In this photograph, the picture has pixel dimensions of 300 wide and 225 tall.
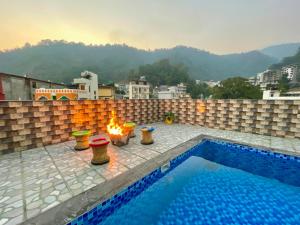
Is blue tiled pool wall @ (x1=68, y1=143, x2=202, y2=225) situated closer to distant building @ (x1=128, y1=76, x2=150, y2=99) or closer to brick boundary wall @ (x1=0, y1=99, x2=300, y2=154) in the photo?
brick boundary wall @ (x1=0, y1=99, x2=300, y2=154)

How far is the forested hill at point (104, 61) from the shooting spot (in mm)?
45531

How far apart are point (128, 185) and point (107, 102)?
394 centimetres

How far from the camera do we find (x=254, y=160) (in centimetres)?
383

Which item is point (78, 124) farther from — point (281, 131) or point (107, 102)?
point (281, 131)

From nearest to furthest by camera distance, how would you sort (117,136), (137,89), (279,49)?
1. (117,136)
2. (137,89)
3. (279,49)

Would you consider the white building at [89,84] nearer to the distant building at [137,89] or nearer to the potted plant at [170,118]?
the distant building at [137,89]

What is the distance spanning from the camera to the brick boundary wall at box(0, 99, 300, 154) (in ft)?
12.3

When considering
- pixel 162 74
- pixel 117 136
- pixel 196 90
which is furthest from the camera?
pixel 162 74

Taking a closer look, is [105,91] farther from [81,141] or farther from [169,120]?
[81,141]

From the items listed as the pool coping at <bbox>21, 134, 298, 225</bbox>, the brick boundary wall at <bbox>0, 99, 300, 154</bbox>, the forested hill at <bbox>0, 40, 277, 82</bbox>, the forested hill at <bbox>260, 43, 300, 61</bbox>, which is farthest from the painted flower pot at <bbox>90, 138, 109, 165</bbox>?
the forested hill at <bbox>260, 43, 300, 61</bbox>

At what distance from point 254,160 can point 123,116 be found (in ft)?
15.5

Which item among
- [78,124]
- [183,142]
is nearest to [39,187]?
[78,124]

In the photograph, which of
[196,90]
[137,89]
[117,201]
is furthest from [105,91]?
[196,90]

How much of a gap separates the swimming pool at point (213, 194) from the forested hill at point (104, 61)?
145 ft
